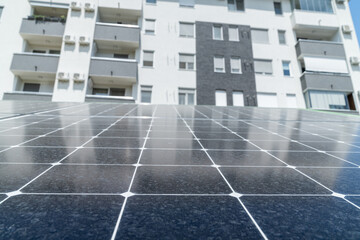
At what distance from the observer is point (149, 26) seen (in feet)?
67.6

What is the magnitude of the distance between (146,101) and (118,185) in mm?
17810

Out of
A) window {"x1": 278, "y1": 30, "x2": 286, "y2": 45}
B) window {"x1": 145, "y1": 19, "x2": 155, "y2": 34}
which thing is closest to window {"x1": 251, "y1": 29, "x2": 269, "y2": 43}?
window {"x1": 278, "y1": 30, "x2": 286, "y2": 45}

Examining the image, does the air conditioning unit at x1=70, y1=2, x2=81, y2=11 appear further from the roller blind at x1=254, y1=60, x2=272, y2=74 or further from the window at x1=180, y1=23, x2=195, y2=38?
the roller blind at x1=254, y1=60, x2=272, y2=74

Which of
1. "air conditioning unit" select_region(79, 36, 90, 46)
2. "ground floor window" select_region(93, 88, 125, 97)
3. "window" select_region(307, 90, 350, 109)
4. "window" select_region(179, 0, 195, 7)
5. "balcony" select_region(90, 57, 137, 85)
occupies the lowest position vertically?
"window" select_region(307, 90, 350, 109)

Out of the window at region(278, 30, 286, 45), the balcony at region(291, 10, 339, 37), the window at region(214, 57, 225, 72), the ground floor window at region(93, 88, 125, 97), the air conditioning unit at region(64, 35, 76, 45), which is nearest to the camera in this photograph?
the air conditioning unit at region(64, 35, 76, 45)

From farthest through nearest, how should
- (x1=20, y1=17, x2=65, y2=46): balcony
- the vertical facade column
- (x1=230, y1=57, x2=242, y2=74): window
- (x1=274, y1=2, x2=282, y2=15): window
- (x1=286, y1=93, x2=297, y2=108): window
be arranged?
(x1=274, y1=2, x2=282, y2=15): window, (x1=230, y1=57, x2=242, y2=74): window, (x1=286, y1=93, x2=297, y2=108): window, (x1=20, y1=17, x2=65, y2=46): balcony, the vertical facade column

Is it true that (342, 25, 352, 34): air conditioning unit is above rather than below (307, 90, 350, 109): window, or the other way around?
above

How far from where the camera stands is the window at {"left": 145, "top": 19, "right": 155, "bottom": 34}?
2048 centimetres

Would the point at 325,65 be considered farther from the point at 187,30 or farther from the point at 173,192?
the point at 173,192

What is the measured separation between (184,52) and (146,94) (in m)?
6.35

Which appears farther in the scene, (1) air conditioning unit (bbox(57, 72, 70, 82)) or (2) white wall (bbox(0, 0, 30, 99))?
(2) white wall (bbox(0, 0, 30, 99))

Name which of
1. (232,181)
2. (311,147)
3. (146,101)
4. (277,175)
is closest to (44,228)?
(232,181)

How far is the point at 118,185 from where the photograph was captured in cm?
184

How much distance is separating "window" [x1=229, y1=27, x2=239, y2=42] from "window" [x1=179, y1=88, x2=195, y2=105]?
316 inches
